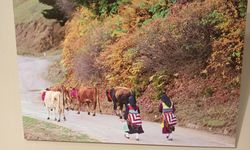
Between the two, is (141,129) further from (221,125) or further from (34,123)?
(34,123)

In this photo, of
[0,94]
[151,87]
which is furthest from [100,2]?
[0,94]

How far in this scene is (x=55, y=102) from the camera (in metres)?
1.35

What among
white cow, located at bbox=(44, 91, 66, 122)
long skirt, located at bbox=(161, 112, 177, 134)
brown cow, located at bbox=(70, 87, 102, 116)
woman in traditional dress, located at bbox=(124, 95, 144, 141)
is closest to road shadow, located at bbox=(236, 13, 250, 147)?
long skirt, located at bbox=(161, 112, 177, 134)

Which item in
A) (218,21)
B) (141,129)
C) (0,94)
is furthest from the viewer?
(0,94)

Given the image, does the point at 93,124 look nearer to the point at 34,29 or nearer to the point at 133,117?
the point at 133,117

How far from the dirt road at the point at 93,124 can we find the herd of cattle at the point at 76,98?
29mm

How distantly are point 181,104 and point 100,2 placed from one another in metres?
0.55

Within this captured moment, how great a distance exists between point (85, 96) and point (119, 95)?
0.52 ft

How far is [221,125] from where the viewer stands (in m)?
1.23

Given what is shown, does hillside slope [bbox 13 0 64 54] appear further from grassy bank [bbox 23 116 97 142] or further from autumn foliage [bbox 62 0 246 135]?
grassy bank [bbox 23 116 97 142]

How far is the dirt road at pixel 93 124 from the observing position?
4.11 feet

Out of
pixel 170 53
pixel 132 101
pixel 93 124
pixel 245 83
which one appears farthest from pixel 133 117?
pixel 245 83

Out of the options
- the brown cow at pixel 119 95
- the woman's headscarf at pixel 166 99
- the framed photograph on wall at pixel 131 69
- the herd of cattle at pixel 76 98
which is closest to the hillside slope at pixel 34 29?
the framed photograph on wall at pixel 131 69

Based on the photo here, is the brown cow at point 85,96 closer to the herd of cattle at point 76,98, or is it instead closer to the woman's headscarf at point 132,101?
the herd of cattle at point 76,98
